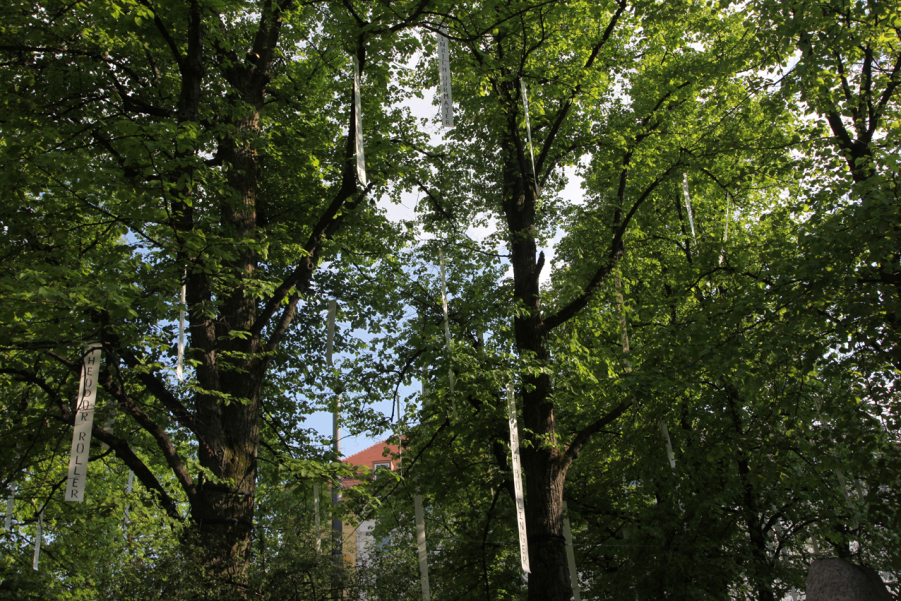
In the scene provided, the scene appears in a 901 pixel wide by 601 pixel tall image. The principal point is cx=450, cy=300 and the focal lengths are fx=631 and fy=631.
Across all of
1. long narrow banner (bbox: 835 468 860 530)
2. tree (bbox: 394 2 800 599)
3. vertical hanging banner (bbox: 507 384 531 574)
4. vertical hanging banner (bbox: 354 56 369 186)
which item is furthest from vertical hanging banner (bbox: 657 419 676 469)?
vertical hanging banner (bbox: 354 56 369 186)

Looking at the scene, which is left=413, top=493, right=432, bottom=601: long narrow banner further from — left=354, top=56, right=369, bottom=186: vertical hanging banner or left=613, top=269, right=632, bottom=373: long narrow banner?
left=354, top=56, right=369, bottom=186: vertical hanging banner

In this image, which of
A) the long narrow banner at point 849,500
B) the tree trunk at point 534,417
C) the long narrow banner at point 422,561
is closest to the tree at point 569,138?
the tree trunk at point 534,417

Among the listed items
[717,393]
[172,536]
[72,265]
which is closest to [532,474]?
[717,393]

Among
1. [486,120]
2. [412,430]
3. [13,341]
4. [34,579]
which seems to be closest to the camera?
[13,341]

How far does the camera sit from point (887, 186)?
6.48 metres

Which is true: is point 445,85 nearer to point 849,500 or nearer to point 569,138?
point 569,138

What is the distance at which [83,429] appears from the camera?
5.45 m

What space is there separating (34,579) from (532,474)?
20.5 feet

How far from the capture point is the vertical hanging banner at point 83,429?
518 cm

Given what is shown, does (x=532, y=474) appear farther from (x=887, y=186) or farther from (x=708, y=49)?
(x=708, y=49)

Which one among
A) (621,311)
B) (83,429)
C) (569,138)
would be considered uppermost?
(569,138)

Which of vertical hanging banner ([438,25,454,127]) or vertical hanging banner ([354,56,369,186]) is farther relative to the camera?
vertical hanging banner ([438,25,454,127])

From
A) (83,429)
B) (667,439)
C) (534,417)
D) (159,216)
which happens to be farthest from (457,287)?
(83,429)

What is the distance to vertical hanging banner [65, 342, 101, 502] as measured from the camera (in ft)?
17.0
